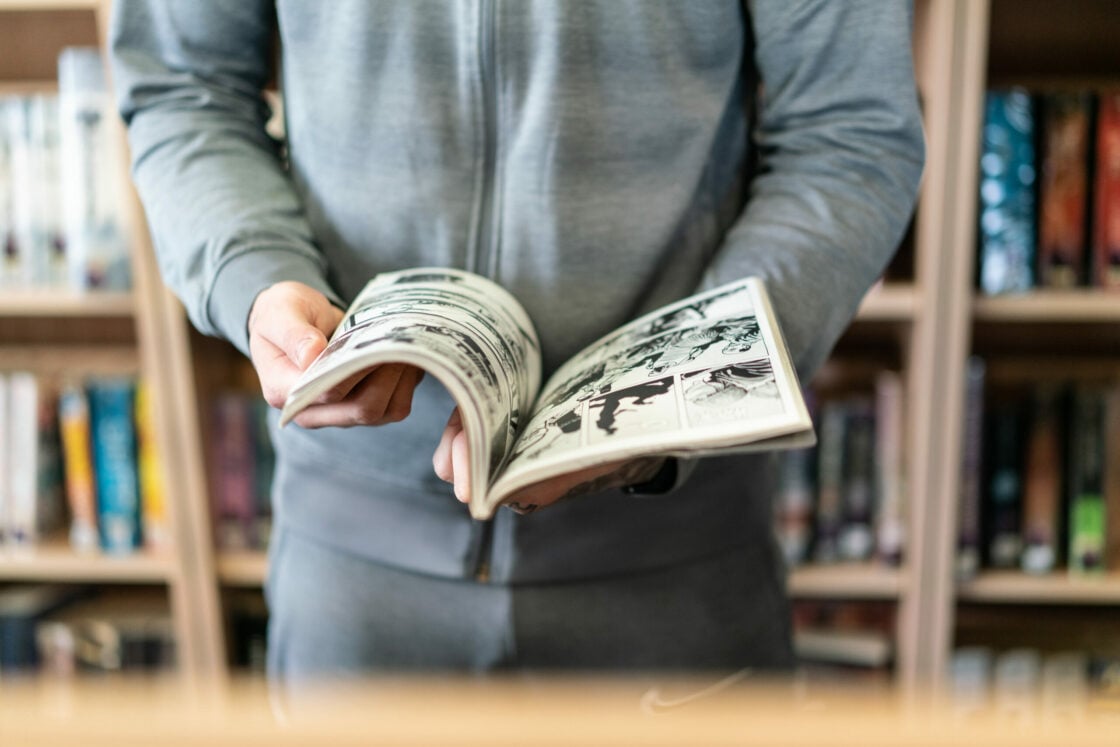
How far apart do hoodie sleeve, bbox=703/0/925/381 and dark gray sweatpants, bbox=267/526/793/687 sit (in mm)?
191

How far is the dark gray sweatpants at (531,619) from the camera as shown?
25.8 inches

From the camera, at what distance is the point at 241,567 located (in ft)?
4.50

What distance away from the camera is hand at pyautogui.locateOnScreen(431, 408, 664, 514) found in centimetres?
47

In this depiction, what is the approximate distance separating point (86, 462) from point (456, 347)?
115 centimetres

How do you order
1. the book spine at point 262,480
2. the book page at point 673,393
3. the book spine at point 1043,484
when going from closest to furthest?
the book page at point 673,393, the book spine at point 1043,484, the book spine at point 262,480

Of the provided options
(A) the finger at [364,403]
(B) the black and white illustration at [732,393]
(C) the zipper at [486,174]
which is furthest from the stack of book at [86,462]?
(B) the black and white illustration at [732,393]

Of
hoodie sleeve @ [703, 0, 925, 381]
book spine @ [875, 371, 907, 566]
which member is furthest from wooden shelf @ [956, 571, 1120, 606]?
hoodie sleeve @ [703, 0, 925, 381]

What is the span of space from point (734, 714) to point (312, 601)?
1.76ft

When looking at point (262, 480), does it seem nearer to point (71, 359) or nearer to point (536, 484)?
point (71, 359)

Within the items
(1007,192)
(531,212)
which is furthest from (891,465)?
(531,212)

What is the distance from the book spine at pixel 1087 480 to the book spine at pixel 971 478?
122mm

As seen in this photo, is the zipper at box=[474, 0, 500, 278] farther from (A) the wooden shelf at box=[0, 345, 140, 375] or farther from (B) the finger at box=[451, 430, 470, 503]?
(A) the wooden shelf at box=[0, 345, 140, 375]

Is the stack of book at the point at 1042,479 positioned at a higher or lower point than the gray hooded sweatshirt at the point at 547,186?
lower

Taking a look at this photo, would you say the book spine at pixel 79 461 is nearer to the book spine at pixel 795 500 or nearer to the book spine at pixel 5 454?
the book spine at pixel 5 454
